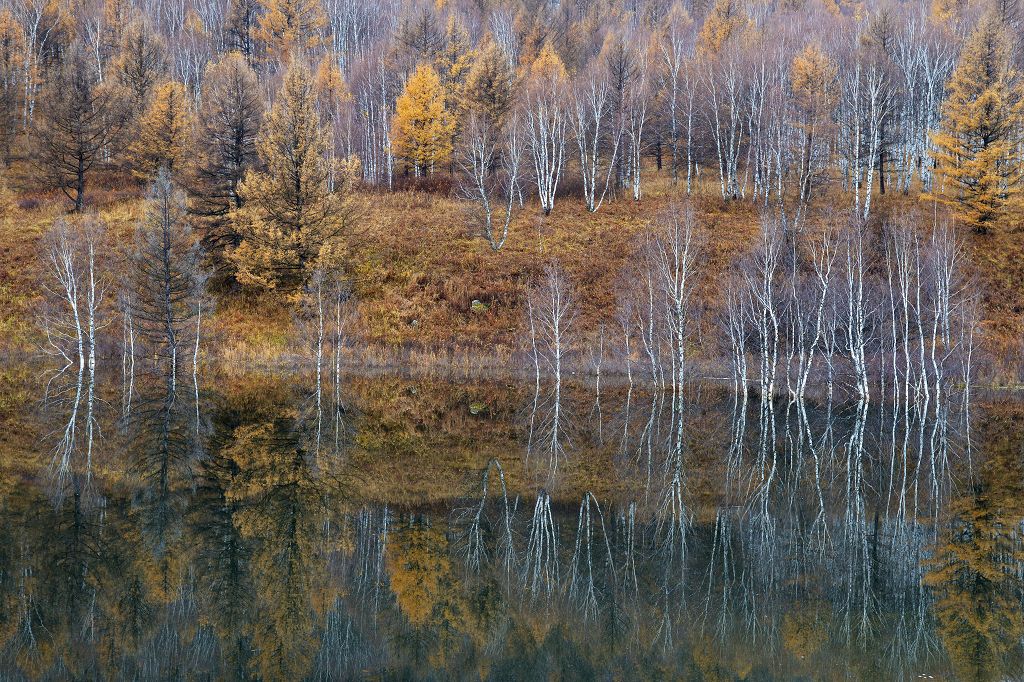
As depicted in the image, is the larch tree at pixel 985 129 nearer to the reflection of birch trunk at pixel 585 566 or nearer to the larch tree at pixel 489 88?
the larch tree at pixel 489 88

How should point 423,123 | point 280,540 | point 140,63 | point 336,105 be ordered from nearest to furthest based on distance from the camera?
point 280,540, point 423,123, point 140,63, point 336,105

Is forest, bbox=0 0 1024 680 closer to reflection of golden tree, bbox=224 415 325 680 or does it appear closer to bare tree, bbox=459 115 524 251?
reflection of golden tree, bbox=224 415 325 680

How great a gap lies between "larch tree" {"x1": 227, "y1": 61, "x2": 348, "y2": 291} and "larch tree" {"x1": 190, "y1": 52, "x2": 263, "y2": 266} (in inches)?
82.2

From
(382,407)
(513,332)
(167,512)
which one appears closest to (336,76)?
(513,332)

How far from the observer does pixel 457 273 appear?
4778 centimetres

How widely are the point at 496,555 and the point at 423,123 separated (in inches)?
1923

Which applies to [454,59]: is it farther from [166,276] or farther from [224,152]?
[166,276]

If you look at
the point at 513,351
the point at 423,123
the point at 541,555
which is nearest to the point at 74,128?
the point at 423,123

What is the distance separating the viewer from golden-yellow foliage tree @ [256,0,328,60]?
83.7m

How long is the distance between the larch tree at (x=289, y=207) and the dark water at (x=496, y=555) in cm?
2139

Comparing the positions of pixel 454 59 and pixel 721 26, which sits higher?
pixel 721 26

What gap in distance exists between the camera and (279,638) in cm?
958

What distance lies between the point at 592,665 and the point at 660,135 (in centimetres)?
5534

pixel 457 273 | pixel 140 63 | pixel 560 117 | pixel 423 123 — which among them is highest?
pixel 140 63
